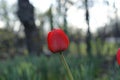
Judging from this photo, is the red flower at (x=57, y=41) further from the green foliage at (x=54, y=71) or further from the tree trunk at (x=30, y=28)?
the tree trunk at (x=30, y=28)

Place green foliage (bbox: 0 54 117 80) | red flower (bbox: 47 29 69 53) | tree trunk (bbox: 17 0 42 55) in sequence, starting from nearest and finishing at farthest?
red flower (bbox: 47 29 69 53)
green foliage (bbox: 0 54 117 80)
tree trunk (bbox: 17 0 42 55)

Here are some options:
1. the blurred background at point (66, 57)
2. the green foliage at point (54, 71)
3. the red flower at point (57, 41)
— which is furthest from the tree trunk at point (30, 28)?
the red flower at point (57, 41)

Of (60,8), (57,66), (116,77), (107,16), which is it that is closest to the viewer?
(116,77)

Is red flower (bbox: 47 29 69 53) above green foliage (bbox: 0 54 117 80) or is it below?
above

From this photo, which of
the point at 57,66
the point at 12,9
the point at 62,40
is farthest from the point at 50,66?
the point at 12,9

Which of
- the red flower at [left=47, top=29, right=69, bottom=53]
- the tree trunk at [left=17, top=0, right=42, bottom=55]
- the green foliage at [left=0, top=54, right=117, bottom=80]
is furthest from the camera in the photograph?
the tree trunk at [left=17, top=0, right=42, bottom=55]

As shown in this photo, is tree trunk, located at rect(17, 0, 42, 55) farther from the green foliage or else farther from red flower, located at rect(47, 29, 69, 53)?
red flower, located at rect(47, 29, 69, 53)

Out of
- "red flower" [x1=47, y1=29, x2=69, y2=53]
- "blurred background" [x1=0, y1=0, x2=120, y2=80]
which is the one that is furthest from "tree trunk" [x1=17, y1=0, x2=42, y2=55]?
"red flower" [x1=47, y1=29, x2=69, y2=53]

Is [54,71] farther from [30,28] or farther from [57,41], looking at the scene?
[30,28]

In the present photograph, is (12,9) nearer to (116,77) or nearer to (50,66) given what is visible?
(50,66)
